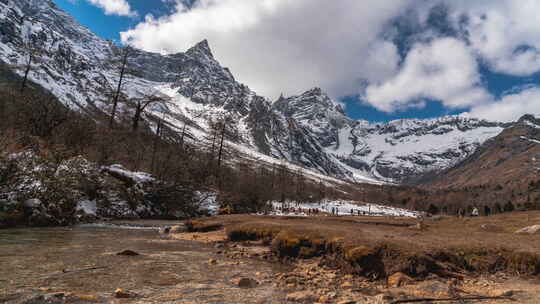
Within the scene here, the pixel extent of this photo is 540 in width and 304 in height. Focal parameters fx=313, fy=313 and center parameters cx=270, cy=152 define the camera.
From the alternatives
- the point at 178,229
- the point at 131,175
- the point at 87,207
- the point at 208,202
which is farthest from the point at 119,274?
the point at 208,202

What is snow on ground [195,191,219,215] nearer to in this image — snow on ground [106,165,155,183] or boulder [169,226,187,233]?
snow on ground [106,165,155,183]

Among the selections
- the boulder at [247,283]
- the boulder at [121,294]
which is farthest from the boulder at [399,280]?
the boulder at [121,294]

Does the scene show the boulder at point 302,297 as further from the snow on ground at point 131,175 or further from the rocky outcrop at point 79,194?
the snow on ground at point 131,175

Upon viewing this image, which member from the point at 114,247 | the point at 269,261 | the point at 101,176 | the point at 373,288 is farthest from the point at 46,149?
the point at 373,288

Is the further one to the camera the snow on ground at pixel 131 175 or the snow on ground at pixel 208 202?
the snow on ground at pixel 208 202

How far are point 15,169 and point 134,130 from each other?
2503cm

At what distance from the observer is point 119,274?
9297mm

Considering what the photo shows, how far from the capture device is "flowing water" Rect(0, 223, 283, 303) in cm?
745

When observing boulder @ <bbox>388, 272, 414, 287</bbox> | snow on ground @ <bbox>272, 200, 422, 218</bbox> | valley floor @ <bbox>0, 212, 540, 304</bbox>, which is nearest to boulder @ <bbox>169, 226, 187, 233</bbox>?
valley floor @ <bbox>0, 212, 540, 304</bbox>

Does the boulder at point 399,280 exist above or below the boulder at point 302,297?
above

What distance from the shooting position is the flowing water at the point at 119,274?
7.45 meters

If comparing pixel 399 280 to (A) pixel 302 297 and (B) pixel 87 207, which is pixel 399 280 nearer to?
(A) pixel 302 297

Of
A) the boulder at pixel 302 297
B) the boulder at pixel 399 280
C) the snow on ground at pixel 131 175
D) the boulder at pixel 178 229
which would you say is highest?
the snow on ground at pixel 131 175

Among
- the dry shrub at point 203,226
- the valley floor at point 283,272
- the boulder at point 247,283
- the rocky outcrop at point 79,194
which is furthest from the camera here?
the dry shrub at point 203,226
